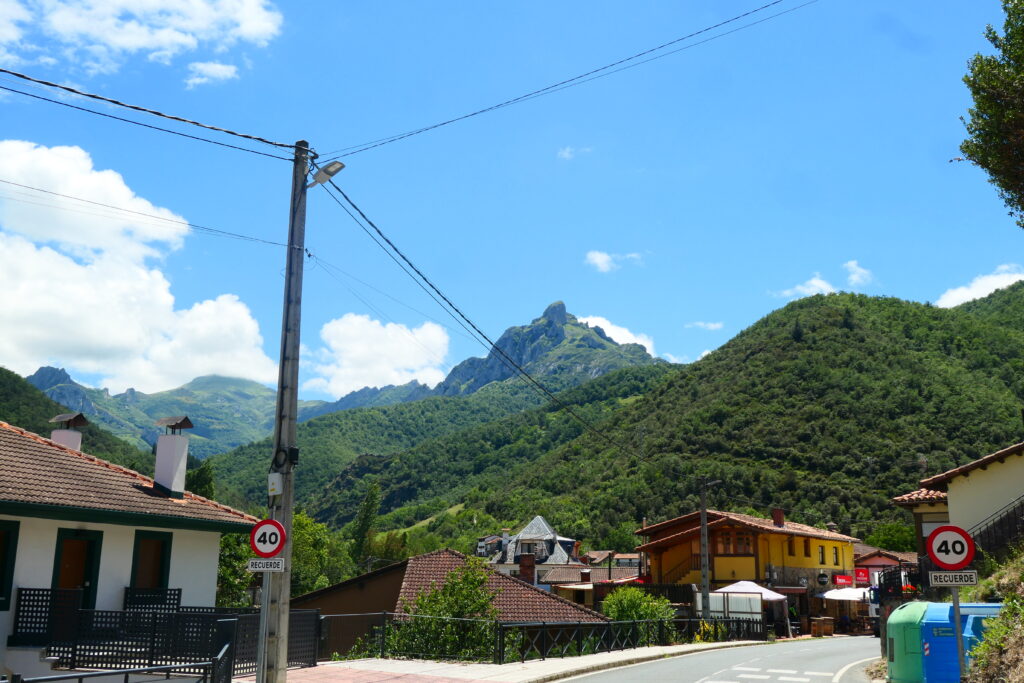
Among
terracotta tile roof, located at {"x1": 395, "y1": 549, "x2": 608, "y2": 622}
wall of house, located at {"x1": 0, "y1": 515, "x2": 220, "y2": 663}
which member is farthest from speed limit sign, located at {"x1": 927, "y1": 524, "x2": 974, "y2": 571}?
terracotta tile roof, located at {"x1": 395, "y1": 549, "x2": 608, "y2": 622}

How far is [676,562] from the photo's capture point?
5531 centimetres

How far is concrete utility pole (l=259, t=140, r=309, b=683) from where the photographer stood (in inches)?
480

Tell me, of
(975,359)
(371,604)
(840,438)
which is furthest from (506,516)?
(371,604)

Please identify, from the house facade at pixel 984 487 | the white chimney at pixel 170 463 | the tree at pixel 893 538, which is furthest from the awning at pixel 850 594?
the white chimney at pixel 170 463

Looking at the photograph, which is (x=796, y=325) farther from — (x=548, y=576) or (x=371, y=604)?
(x=371, y=604)

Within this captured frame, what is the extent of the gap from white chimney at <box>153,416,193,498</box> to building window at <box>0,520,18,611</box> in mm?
4302

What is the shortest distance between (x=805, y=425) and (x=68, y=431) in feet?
304

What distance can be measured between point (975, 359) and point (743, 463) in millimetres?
35434

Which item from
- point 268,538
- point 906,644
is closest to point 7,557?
point 268,538

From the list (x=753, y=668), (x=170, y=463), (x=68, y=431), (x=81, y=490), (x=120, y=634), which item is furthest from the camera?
(x=753, y=668)

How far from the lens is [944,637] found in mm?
15586

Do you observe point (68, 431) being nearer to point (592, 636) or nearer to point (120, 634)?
point (120, 634)

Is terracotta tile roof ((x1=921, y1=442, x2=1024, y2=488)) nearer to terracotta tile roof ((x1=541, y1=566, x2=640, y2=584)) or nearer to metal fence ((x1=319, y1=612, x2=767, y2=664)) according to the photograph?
metal fence ((x1=319, y1=612, x2=767, y2=664))

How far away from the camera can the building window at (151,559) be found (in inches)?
731
